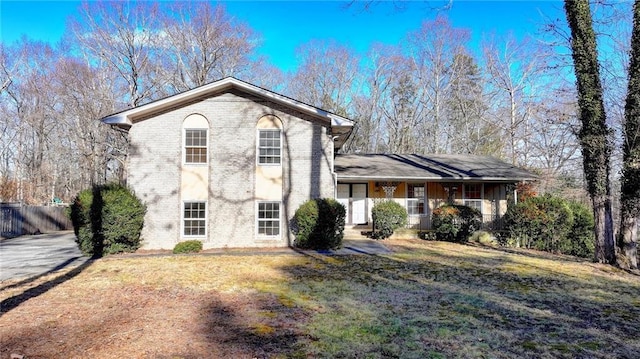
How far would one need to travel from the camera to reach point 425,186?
19.7 metres

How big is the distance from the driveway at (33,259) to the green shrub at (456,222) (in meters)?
14.2

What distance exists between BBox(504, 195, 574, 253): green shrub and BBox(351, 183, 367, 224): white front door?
7.02 m

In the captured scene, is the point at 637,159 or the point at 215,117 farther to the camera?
the point at 215,117

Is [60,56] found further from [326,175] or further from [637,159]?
[637,159]

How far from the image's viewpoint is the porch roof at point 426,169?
18.1 meters

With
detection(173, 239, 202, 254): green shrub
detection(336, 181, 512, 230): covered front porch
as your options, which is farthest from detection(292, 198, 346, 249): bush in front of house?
detection(336, 181, 512, 230): covered front porch

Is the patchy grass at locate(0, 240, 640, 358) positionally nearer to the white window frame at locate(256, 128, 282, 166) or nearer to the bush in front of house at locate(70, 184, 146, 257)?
the bush in front of house at locate(70, 184, 146, 257)

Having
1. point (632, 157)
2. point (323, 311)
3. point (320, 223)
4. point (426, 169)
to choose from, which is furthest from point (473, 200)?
point (323, 311)

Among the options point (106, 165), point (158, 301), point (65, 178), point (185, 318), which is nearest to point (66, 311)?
point (158, 301)

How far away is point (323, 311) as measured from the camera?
6.50 m

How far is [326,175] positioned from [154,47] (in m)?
22.9

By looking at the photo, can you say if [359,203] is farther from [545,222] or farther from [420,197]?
[545,222]

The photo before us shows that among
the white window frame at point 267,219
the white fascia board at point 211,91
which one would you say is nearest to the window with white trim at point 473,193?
the white fascia board at point 211,91

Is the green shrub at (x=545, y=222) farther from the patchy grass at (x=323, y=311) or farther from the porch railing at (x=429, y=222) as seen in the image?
the patchy grass at (x=323, y=311)
